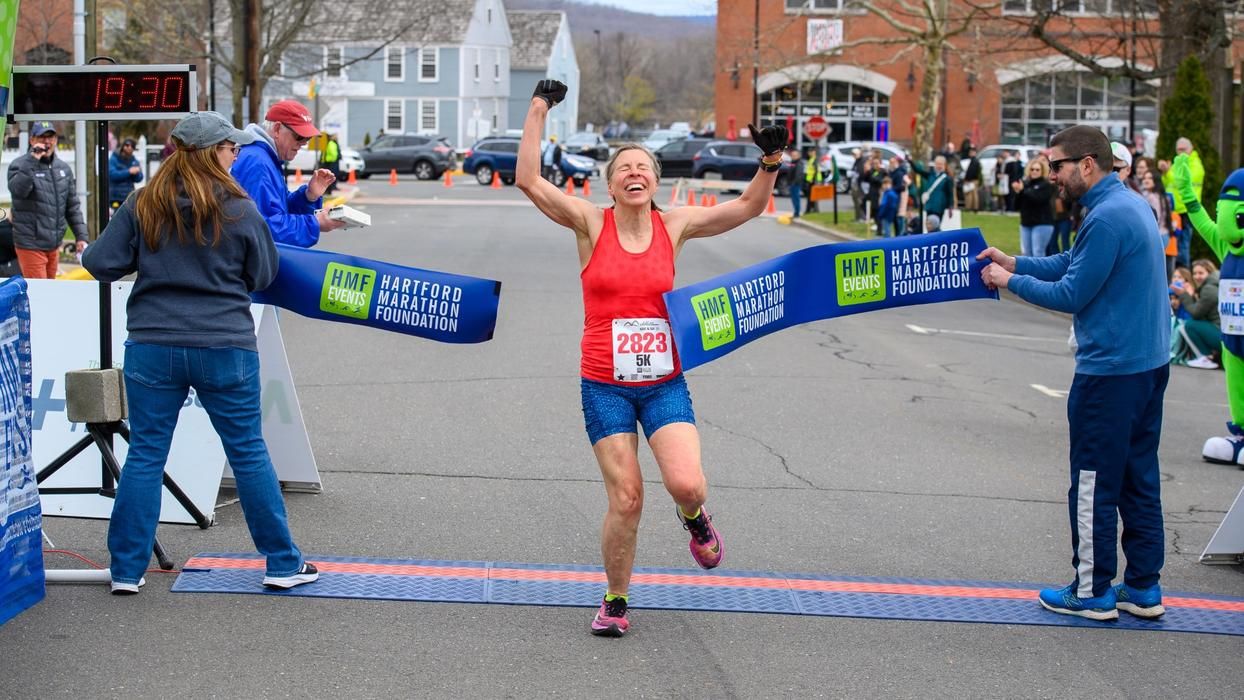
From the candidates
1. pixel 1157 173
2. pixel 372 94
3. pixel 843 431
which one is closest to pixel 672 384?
pixel 843 431

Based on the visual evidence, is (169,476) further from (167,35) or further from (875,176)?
(167,35)

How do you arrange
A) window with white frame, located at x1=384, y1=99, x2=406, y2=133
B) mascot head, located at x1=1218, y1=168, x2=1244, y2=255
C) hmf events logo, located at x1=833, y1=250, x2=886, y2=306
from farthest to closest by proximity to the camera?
window with white frame, located at x1=384, y1=99, x2=406, y2=133 < mascot head, located at x1=1218, y1=168, x2=1244, y2=255 < hmf events logo, located at x1=833, y1=250, x2=886, y2=306

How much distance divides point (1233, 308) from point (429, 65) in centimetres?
7633

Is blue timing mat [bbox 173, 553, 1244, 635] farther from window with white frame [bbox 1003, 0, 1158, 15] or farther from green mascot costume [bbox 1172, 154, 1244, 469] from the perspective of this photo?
window with white frame [bbox 1003, 0, 1158, 15]

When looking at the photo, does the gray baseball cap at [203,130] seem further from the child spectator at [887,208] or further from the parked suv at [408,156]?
the parked suv at [408,156]

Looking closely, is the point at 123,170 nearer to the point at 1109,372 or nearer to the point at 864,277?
the point at 864,277

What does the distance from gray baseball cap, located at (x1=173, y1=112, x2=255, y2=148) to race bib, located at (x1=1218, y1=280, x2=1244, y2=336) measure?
19.2 feet

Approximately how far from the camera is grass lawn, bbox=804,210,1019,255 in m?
26.9

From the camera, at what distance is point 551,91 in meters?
5.46

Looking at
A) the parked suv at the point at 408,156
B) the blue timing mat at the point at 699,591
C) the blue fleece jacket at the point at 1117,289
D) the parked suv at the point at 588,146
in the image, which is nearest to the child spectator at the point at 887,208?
the blue timing mat at the point at 699,591

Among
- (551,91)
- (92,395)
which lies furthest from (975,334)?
(92,395)

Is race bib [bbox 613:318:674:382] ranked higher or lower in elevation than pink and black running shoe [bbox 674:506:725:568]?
higher

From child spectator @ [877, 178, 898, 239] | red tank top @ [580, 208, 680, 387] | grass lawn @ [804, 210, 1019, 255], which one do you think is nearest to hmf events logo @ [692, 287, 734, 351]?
red tank top @ [580, 208, 680, 387]

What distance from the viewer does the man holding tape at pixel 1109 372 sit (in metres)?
5.50
